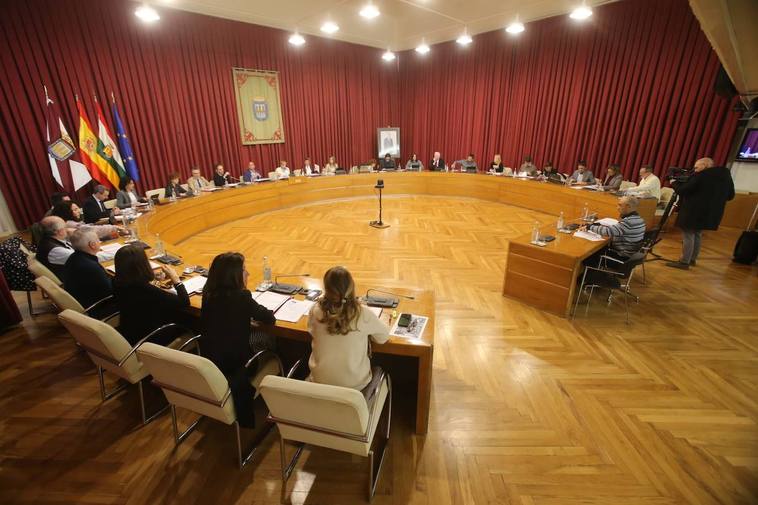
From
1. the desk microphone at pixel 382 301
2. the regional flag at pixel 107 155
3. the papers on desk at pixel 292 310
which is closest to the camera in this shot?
the papers on desk at pixel 292 310

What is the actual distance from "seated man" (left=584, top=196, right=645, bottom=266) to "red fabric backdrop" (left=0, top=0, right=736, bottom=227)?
4424mm

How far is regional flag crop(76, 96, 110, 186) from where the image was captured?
5.67 m

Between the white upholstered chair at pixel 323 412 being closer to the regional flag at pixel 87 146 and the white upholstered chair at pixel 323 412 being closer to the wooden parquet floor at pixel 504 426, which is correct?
the wooden parquet floor at pixel 504 426

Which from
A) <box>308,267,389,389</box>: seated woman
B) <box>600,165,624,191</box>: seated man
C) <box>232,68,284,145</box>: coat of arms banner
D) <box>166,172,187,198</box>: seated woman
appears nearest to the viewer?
<box>308,267,389,389</box>: seated woman

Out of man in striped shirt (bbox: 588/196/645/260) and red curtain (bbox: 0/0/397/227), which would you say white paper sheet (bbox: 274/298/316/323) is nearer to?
man in striped shirt (bbox: 588/196/645/260)

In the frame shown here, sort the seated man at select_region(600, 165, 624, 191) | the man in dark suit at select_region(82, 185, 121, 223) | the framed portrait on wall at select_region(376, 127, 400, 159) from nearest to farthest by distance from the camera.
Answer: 1. the man in dark suit at select_region(82, 185, 121, 223)
2. the seated man at select_region(600, 165, 624, 191)
3. the framed portrait on wall at select_region(376, 127, 400, 159)

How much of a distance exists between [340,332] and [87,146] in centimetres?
654

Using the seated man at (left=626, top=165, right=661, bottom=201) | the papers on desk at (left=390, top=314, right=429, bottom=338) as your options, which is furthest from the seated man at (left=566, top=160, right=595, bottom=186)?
the papers on desk at (left=390, top=314, right=429, bottom=338)

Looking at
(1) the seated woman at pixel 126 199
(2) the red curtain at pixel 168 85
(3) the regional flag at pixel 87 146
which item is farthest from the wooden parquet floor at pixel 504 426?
(2) the red curtain at pixel 168 85

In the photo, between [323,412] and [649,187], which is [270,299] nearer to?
[323,412]

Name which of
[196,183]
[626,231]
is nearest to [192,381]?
[626,231]

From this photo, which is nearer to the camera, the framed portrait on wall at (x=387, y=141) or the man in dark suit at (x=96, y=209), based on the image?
the man in dark suit at (x=96, y=209)

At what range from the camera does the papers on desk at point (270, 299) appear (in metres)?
2.46

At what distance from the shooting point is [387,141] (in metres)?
10.9
